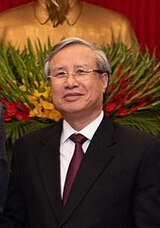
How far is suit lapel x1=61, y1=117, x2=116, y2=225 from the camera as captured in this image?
1.50 meters

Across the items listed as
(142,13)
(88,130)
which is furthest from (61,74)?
(142,13)

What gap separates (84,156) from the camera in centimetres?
155

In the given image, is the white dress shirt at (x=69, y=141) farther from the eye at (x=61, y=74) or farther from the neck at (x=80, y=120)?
the eye at (x=61, y=74)

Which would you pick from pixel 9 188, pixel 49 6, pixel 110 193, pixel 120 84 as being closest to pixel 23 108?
pixel 120 84

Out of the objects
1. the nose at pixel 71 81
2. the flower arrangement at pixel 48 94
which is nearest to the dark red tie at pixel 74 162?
the nose at pixel 71 81

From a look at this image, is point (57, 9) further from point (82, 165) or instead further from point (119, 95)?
point (82, 165)

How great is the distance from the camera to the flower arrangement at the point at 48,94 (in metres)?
2.07

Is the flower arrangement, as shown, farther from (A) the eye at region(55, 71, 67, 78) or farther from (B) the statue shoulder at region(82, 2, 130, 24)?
(B) the statue shoulder at region(82, 2, 130, 24)

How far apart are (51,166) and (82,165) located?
7 centimetres

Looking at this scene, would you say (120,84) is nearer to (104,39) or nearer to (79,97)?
(79,97)

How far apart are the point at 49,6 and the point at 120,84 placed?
1044 mm

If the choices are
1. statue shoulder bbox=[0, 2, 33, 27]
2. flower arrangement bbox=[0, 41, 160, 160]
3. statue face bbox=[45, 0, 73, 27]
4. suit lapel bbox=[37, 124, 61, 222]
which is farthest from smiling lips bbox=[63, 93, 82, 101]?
statue shoulder bbox=[0, 2, 33, 27]

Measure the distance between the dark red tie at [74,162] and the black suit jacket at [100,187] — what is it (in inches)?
0.7

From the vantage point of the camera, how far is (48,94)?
6.79ft
